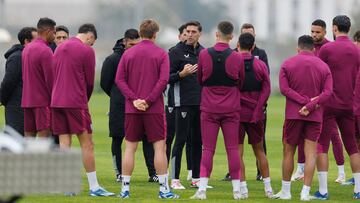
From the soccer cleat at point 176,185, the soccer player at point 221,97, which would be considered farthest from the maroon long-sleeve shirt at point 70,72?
the soccer cleat at point 176,185

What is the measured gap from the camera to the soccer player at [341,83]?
1638cm

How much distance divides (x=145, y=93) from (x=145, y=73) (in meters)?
0.24

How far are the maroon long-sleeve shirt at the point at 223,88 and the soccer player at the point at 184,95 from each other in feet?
5.21

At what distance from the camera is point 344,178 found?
61.8 ft

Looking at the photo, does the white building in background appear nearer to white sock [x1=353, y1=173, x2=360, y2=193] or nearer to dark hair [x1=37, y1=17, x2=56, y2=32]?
white sock [x1=353, y1=173, x2=360, y2=193]

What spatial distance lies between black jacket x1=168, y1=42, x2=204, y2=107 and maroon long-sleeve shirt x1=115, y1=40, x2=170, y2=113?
1.85 metres

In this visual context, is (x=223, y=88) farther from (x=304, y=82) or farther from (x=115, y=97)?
(x=115, y=97)

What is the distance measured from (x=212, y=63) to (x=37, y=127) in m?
2.49

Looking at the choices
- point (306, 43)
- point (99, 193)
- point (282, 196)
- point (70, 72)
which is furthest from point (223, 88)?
point (99, 193)

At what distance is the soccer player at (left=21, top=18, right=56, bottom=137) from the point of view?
16.1 metres

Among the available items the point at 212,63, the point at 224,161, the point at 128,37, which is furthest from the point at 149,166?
the point at 224,161

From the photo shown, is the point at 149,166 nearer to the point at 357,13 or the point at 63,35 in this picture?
the point at 63,35

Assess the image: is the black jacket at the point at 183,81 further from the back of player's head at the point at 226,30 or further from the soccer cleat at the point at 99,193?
the soccer cleat at the point at 99,193

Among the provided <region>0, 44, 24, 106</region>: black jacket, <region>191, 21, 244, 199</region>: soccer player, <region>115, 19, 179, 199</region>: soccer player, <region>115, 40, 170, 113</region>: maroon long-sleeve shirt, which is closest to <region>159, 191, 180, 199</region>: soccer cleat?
<region>115, 19, 179, 199</region>: soccer player
